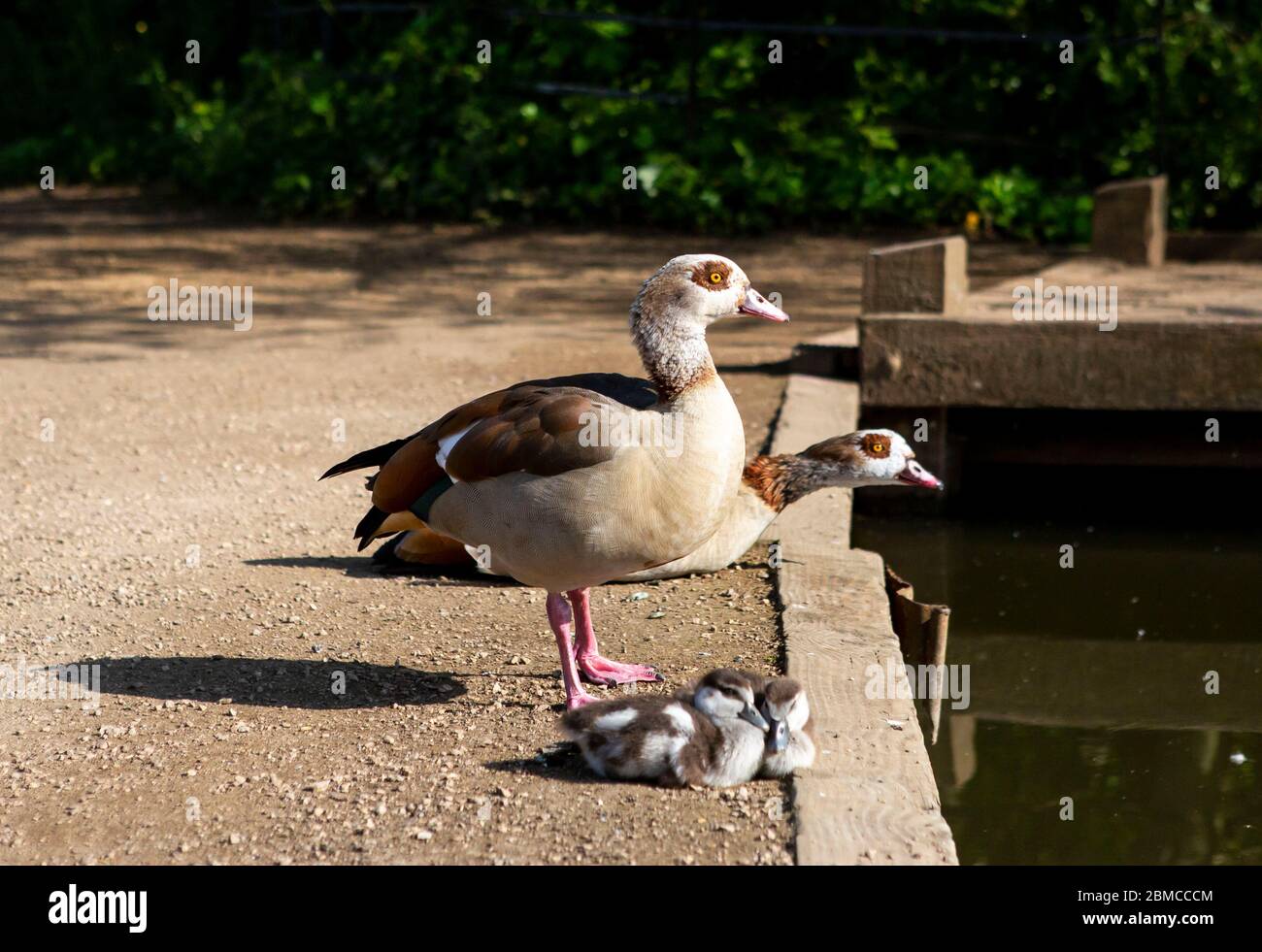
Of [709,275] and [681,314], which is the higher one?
[709,275]

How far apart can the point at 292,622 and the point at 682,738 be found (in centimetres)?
224

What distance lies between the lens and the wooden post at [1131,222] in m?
12.9

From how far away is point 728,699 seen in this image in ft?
14.4

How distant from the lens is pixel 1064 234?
15688 millimetres

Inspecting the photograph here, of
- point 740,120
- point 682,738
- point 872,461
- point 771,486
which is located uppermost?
point 740,120

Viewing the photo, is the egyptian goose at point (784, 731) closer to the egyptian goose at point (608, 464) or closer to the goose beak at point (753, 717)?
the goose beak at point (753, 717)

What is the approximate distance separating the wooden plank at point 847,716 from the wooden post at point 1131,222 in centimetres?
654

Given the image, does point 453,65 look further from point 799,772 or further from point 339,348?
point 799,772

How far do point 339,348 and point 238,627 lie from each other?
6074 millimetres

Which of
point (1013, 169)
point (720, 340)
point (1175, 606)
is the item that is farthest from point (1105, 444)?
point (1013, 169)
